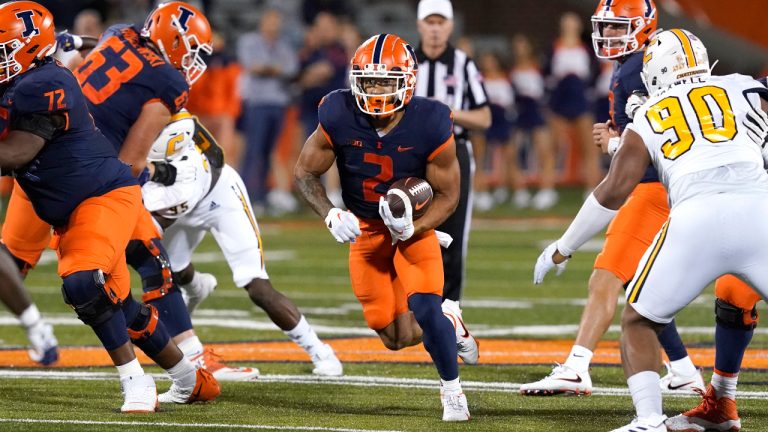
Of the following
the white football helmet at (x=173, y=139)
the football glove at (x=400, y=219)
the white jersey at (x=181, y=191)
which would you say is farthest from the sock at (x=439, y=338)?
the white football helmet at (x=173, y=139)

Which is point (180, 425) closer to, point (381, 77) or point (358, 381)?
point (358, 381)

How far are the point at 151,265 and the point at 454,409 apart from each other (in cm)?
153

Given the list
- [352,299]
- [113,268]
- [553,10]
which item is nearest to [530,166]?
[553,10]

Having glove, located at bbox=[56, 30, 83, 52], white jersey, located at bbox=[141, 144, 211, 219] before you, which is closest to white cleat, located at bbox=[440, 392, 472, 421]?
white jersey, located at bbox=[141, 144, 211, 219]

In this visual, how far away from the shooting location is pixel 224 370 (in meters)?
6.15

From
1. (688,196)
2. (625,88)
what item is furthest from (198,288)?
(688,196)

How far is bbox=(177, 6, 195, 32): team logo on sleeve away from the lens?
6.25 m

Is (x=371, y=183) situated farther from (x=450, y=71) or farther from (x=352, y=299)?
(x=352, y=299)

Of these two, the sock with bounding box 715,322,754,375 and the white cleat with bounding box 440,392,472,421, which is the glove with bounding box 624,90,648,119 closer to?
the sock with bounding box 715,322,754,375

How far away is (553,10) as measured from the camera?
823 inches

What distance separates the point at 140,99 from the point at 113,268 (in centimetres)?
106

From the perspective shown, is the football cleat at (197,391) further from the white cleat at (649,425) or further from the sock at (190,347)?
the white cleat at (649,425)

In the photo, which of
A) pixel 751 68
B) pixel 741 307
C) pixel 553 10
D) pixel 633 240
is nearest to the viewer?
pixel 741 307

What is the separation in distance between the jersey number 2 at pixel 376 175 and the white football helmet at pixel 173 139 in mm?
1143
